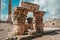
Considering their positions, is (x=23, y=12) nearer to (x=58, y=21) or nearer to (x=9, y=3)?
(x=58, y=21)

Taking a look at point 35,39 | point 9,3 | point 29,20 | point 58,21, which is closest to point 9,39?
point 35,39

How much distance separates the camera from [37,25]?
13.6 meters

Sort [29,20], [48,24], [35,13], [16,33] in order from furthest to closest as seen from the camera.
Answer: [48,24] → [29,20] → [35,13] → [16,33]

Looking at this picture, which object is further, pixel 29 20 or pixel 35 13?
pixel 29 20

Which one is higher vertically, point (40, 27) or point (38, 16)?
point (38, 16)

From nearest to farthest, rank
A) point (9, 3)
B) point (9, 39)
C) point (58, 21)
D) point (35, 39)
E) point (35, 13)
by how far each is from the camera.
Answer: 1. point (9, 39)
2. point (35, 39)
3. point (35, 13)
4. point (58, 21)
5. point (9, 3)

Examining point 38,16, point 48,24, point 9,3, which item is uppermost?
point 9,3

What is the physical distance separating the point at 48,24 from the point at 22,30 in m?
17.1

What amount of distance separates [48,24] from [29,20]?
12.8 meters

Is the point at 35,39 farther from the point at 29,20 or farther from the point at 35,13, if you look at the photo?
the point at 29,20

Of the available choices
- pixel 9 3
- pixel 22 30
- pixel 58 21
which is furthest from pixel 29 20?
pixel 9 3

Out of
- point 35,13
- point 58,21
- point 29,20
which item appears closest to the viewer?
point 35,13

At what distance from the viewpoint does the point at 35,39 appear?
1037 cm

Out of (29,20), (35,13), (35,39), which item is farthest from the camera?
(29,20)
